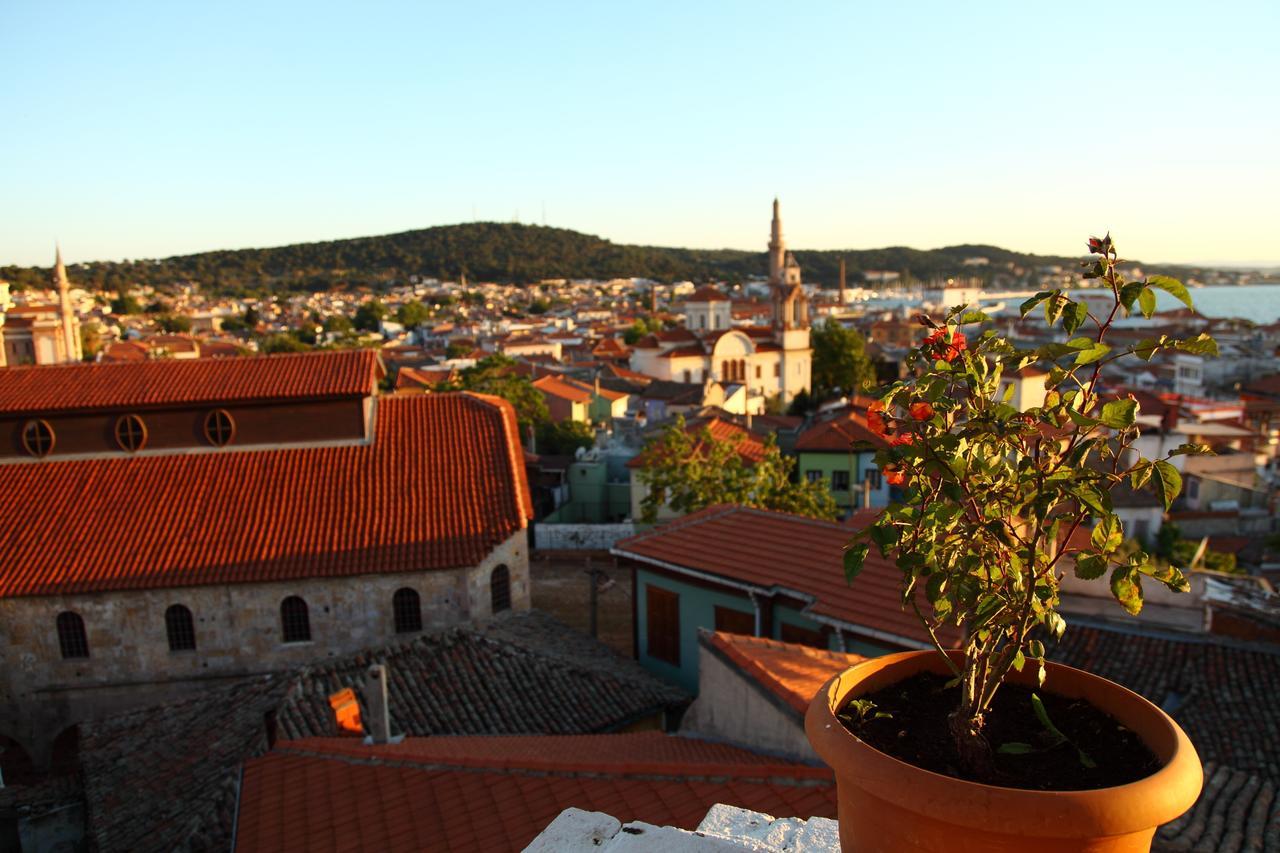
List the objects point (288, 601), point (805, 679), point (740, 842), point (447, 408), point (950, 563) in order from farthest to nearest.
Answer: point (447, 408), point (288, 601), point (805, 679), point (740, 842), point (950, 563)

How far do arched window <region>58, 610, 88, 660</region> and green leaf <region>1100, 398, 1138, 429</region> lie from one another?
18.2 meters

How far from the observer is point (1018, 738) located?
3.08 meters

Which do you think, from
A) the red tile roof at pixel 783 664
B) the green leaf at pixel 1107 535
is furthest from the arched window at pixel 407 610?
the green leaf at pixel 1107 535

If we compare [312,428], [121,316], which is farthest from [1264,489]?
[121,316]

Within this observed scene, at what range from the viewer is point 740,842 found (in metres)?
3.29

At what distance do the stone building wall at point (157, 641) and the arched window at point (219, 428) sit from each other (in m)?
3.57

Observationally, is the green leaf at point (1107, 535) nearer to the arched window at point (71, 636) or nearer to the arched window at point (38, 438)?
the arched window at point (71, 636)

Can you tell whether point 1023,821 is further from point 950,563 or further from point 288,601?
point 288,601

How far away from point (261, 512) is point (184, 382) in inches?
143

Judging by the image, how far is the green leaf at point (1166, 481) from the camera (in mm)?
2432

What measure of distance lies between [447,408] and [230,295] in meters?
181

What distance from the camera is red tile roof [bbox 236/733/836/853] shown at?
23.7 feet

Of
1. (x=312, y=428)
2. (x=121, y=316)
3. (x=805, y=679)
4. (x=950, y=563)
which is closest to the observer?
(x=950, y=563)

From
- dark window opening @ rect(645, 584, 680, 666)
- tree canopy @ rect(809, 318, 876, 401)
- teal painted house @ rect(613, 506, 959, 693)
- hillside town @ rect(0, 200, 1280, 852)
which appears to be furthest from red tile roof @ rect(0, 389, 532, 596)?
tree canopy @ rect(809, 318, 876, 401)
